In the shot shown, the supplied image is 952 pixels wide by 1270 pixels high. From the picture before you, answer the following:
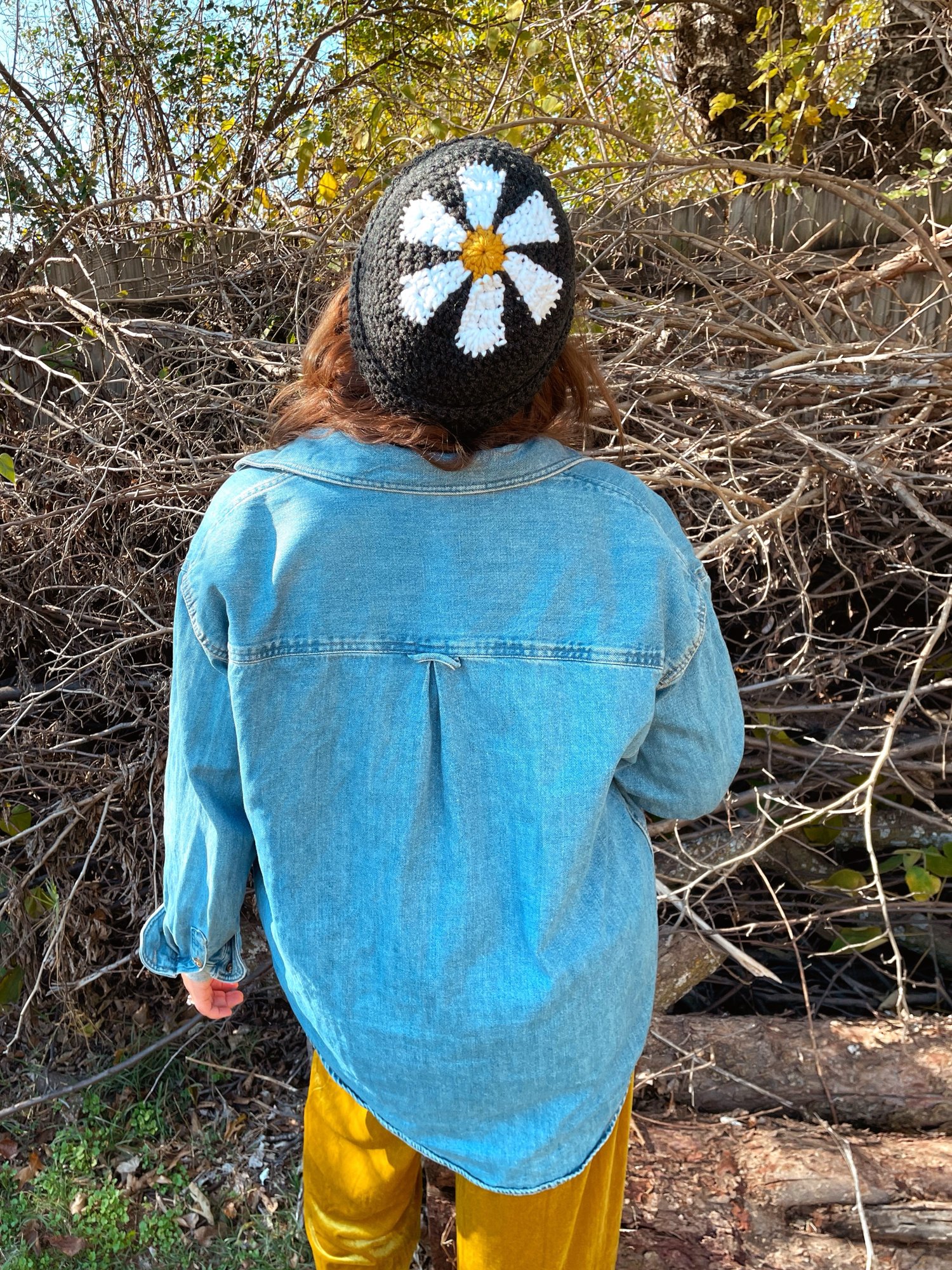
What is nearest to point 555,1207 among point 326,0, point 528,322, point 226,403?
point 528,322

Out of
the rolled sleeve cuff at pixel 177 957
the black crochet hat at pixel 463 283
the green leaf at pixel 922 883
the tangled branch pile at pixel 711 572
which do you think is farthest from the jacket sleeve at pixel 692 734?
the green leaf at pixel 922 883

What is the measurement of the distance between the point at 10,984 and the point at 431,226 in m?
2.38

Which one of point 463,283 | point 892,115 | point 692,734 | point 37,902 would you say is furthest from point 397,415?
point 892,115

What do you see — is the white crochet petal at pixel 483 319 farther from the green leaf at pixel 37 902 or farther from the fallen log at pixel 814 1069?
the green leaf at pixel 37 902

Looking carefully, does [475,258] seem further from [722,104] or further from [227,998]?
[722,104]

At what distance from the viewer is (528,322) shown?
91 centimetres

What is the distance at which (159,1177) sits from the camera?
2.21 meters

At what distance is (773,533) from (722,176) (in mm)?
1672

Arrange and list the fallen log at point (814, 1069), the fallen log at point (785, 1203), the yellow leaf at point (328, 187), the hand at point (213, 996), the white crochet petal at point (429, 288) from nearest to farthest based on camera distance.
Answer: the white crochet petal at point (429, 288) → the hand at point (213, 996) → the fallen log at point (785, 1203) → the fallen log at point (814, 1069) → the yellow leaf at point (328, 187)

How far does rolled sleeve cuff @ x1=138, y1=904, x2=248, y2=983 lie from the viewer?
1.30 meters

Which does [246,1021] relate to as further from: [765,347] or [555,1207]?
[765,347]

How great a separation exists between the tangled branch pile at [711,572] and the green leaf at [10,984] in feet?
0.04

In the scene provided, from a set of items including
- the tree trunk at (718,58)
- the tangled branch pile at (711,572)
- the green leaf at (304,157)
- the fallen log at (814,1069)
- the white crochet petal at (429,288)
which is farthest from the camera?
the tree trunk at (718,58)

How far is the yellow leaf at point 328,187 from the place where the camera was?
265cm
